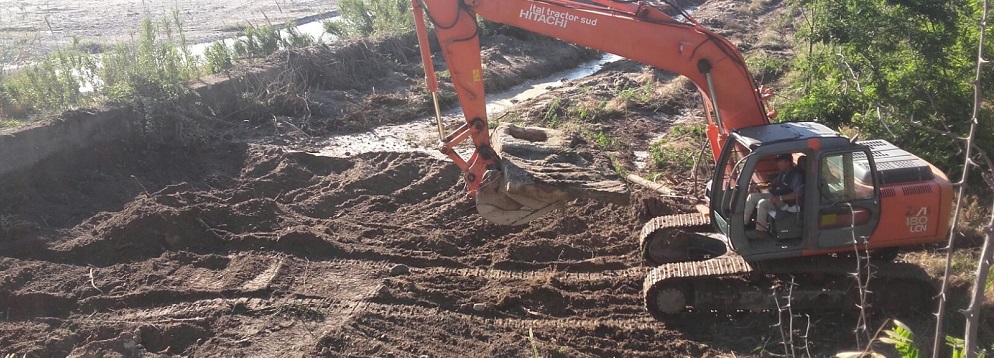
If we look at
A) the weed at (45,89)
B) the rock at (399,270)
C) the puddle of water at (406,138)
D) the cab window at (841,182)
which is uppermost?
the cab window at (841,182)

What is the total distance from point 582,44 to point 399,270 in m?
2.83

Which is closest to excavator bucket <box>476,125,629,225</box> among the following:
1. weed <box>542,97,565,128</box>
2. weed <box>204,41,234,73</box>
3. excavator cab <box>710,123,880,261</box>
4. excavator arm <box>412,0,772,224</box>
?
excavator arm <box>412,0,772,224</box>

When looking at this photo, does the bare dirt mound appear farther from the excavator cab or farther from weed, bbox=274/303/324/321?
the excavator cab

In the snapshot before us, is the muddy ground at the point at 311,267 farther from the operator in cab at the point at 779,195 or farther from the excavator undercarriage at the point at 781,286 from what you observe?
the operator in cab at the point at 779,195

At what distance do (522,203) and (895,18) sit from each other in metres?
5.22

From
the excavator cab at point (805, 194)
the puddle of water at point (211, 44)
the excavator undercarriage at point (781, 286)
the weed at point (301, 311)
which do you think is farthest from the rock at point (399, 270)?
the puddle of water at point (211, 44)

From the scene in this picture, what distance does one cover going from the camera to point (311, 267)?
321 inches

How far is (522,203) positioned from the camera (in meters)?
7.56

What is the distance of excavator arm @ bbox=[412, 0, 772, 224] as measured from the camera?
7000 mm

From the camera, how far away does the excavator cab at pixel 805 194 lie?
21.1ft

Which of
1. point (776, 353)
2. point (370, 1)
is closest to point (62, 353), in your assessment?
point (776, 353)

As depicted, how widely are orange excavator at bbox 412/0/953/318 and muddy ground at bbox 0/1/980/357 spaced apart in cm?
36

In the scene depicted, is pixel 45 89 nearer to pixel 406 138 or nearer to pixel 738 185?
pixel 406 138

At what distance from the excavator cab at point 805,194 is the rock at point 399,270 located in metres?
3.07
